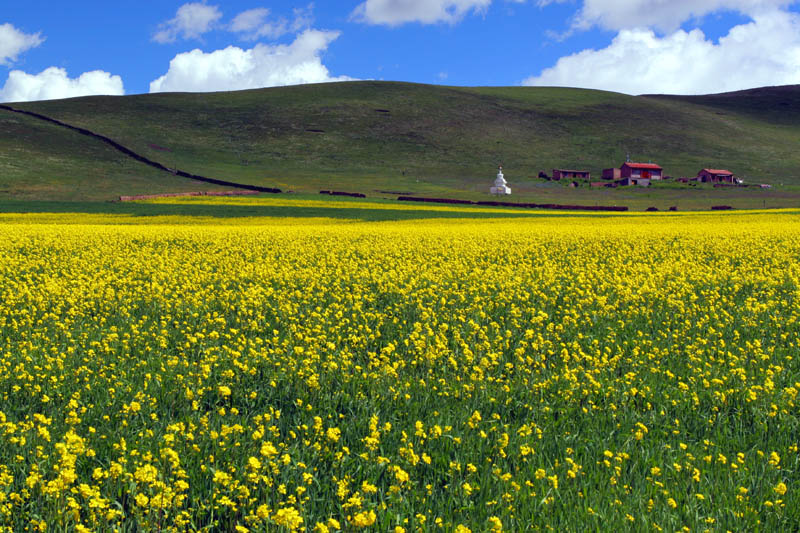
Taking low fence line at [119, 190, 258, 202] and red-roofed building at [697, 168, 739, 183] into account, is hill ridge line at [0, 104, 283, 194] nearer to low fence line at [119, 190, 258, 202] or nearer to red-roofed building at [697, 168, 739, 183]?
low fence line at [119, 190, 258, 202]

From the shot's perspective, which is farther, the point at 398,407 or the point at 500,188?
the point at 500,188

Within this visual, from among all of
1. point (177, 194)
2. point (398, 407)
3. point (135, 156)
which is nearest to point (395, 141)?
point (135, 156)

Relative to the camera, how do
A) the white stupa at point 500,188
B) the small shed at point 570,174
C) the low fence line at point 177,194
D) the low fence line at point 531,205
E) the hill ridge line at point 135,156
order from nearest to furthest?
the low fence line at point 531,205 → the low fence line at point 177,194 → the hill ridge line at point 135,156 → the white stupa at point 500,188 → the small shed at point 570,174

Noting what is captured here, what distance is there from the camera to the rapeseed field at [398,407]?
4336 mm

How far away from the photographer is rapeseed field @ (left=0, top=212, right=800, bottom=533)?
434 centimetres

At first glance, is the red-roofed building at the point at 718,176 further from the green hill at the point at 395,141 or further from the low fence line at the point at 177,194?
the low fence line at the point at 177,194

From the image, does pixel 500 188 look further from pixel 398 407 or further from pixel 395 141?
pixel 398 407

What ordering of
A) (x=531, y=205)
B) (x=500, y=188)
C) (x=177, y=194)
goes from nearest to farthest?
1. (x=531, y=205)
2. (x=177, y=194)
3. (x=500, y=188)

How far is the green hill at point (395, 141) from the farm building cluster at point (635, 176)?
540 centimetres

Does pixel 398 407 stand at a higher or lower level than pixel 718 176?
lower

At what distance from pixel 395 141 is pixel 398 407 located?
133630 mm

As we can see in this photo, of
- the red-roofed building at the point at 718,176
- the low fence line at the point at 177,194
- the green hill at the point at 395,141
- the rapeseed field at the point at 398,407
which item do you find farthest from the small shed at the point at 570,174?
the rapeseed field at the point at 398,407

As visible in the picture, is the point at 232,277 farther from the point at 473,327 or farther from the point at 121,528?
the point at 121,528

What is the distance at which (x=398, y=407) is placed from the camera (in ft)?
20.4
